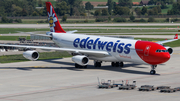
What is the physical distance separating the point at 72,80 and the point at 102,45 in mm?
10045

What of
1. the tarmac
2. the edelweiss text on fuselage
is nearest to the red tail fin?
the tarmac

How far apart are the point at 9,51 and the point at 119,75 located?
32733 mm

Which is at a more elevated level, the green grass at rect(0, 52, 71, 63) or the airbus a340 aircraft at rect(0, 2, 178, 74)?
the airbus a340 aircraft at rect(0, 2, 178, 74)

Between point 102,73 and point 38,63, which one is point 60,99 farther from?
point 38,63

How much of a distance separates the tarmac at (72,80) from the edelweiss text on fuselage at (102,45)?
289cm

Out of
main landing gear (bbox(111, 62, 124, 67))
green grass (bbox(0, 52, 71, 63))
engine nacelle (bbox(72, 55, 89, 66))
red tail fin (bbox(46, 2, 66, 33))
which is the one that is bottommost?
green grass (bbox(0, 52, 71, 63))

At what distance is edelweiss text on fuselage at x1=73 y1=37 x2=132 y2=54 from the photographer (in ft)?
132

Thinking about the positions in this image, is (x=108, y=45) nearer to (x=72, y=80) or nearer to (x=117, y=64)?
(x=117, y=64)

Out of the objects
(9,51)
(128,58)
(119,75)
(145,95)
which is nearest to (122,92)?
(145,95)

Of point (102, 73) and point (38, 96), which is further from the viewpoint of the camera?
point (102, 73)

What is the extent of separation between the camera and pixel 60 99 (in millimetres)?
25531

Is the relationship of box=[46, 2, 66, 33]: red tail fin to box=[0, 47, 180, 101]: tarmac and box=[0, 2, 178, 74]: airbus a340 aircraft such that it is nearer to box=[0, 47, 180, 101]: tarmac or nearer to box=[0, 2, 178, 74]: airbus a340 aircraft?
box=[0, 2, 178, 74]: airbus a340 aircraft

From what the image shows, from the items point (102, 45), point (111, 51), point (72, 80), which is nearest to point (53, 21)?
point (102, 45)

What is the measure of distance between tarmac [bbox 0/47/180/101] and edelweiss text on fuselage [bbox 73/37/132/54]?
289 cm
